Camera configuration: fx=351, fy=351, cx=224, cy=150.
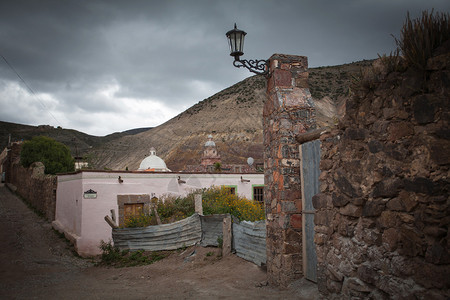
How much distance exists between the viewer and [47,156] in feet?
80.2

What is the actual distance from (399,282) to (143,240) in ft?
30.1

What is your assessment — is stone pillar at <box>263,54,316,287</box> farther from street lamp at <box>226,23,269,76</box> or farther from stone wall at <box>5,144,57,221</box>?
stone wall at <box>5,144,57,221</box>

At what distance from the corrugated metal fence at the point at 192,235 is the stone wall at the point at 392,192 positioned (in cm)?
412

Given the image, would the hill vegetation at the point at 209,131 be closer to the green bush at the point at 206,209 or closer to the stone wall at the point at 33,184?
the stone wall at the point at 33,184

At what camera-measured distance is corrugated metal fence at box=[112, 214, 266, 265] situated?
7.99 meters

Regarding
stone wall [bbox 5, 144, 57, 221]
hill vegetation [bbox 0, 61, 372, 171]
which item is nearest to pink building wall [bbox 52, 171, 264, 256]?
stone wall [bbox 5, 144, 57, 221]

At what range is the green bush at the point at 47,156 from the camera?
78.6 feet

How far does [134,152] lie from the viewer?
59094 mm

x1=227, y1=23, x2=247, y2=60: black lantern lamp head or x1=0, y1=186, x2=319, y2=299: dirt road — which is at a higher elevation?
x1=227, y1=23, x2=247, y2=60: black lantern lamp head

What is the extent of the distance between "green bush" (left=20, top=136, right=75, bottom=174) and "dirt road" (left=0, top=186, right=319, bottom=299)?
36.6 ft

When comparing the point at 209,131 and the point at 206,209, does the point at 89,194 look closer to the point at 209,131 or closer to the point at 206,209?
the point at 206,209

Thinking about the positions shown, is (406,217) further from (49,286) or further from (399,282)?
(49,286)

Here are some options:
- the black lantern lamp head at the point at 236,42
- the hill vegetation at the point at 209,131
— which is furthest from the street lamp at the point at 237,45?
the hill vegetation at the point at 209,131

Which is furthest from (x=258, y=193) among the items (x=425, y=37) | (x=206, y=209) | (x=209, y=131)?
(x=209, y=131)
